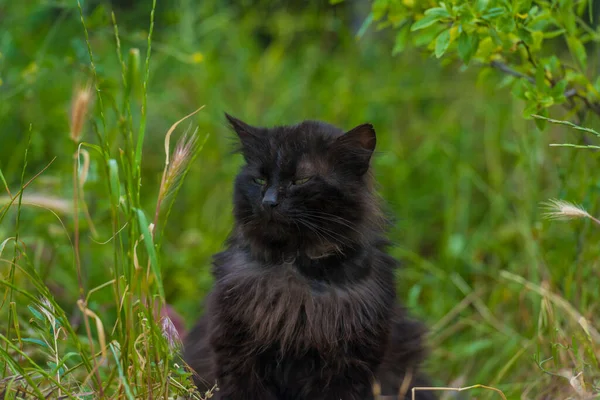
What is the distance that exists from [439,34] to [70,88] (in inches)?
123

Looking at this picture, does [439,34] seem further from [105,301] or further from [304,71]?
[304,71]

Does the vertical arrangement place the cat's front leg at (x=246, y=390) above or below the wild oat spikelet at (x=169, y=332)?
below

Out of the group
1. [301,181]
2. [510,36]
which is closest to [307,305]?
[301,181]

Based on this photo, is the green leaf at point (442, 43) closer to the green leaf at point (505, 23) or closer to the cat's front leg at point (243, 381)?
the green leaf at point (505, 23)

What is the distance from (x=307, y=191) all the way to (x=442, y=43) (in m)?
0.70

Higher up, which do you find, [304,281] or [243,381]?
[304,281]

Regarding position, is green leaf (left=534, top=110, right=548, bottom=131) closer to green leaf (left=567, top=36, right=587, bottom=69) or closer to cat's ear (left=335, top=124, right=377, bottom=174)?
green leaf (left=567, top=36, right=587, bottom=69)

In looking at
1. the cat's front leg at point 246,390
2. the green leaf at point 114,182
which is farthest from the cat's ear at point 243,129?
the cat's front leg at point 246,390

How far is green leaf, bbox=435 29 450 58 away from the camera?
236 cm


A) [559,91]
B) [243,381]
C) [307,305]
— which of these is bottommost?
[243,381]

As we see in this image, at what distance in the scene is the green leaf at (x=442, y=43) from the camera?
2357 mm

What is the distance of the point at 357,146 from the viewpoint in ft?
7.77

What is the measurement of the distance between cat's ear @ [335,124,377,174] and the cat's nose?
0.90ft

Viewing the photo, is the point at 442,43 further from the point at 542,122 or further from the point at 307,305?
the point at 307,305
